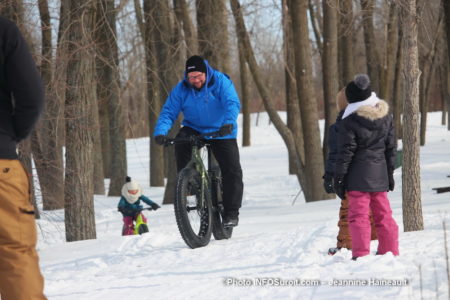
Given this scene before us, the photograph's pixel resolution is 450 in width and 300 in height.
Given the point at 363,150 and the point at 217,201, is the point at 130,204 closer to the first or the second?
the point at 217,201

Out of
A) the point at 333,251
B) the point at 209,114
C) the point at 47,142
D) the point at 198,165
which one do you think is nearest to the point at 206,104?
the point at 209,114

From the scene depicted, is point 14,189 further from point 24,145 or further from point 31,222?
point 24,145

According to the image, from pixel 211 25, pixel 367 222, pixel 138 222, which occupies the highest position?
pixel 211 25

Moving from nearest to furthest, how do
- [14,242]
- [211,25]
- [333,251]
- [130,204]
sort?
[14,242] < [333,251] < [130,204] < [211,25]

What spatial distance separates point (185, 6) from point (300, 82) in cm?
435

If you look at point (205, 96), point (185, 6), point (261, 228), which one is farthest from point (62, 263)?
point (185, 6)

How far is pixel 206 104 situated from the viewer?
7.46 meters

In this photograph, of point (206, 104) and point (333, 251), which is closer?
point (333, 251)

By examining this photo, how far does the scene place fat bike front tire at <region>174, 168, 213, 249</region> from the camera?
7.02 metres

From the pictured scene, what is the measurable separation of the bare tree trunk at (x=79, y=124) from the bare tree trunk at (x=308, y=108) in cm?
561

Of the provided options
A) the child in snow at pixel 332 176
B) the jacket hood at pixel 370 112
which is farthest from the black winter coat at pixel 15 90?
the child in snow at pixel 332 176

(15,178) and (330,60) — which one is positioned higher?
(330,60)

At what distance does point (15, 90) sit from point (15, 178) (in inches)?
15.3

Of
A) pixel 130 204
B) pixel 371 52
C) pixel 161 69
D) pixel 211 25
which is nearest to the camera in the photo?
pixel 130 204
